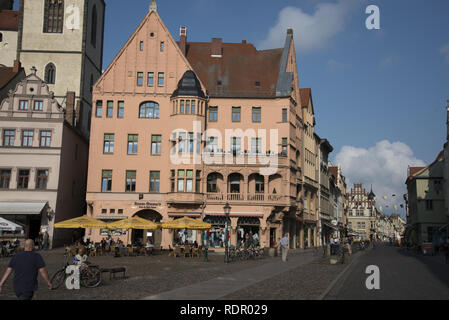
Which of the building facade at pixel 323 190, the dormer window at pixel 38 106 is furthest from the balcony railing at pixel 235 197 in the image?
the building facade at pixel 323 190

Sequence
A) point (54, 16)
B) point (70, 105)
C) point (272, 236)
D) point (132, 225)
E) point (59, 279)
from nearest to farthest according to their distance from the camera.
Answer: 1. point (59, 279)
2. point (132, 225)
3. point (272, 236)
4. point (70, 105)
5. point (54, 16)

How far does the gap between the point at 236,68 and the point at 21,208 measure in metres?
26.2

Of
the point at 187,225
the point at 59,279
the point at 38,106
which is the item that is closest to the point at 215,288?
the point at 59,279

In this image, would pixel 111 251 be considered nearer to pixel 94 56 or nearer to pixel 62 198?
pixel 62 198

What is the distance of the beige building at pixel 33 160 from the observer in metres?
47.5

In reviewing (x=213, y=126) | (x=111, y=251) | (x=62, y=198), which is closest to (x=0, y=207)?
(x=62, y=198)

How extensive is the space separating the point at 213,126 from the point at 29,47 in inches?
981

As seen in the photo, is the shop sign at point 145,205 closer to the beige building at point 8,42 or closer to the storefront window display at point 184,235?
the storefront window display at point 184,235

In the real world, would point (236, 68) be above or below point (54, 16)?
below

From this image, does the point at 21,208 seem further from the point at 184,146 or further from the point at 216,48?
the point at 216,48

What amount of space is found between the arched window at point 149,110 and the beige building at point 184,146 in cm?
10

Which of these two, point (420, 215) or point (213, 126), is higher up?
point (213, 126)

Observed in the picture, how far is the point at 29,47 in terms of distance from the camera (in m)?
59.8

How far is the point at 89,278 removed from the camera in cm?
1856
